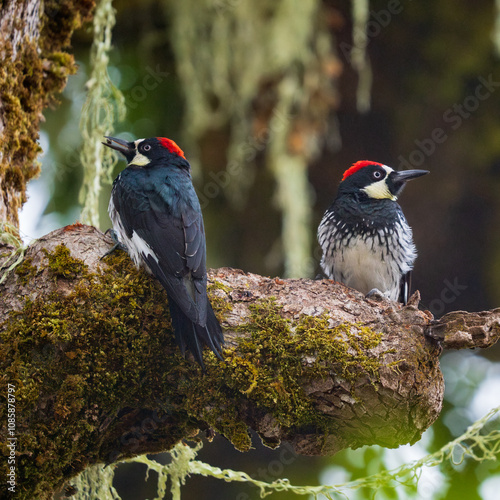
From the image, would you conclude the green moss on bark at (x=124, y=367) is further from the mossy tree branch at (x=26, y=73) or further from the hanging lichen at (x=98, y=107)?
the hanging lichen at (x=98, y=107)

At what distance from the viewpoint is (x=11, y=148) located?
103 inches

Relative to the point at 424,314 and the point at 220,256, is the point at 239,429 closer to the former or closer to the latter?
the point at 424,314

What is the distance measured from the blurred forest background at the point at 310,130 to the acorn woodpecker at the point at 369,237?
660 millimetres

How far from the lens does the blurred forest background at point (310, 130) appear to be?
3844mm

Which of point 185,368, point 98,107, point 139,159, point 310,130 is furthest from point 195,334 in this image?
point 310,130

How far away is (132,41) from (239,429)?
111 inches

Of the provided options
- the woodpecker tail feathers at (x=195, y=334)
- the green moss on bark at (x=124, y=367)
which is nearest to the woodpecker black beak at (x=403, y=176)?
the green moss on bark at (x=124, y=367)

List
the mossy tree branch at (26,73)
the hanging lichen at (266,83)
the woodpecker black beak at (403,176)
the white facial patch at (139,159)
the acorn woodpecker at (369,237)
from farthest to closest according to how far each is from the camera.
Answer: the hanging lichen at (266,83), the woodpecker black beak at (403,176), the acorn woodpecker at (369,237), the white facial patch at (139,159), the mossy tree branch at (26,73)

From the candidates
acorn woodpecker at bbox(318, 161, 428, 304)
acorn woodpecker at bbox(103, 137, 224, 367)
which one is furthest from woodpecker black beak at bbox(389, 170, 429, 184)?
acorn woodpecker at bbox(103, 137, 224, 367)

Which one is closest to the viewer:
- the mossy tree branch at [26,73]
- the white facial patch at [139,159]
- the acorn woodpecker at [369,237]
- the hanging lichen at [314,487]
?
the hanging lichen at [314,487]

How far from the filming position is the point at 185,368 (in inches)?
80.0

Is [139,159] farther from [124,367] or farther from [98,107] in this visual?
[124,367]

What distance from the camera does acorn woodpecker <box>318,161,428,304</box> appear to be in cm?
307

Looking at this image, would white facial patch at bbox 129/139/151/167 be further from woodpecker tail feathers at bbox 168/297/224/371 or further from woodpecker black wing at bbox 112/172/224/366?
woodpecker tail feathers at bbox 168/297/224/371
